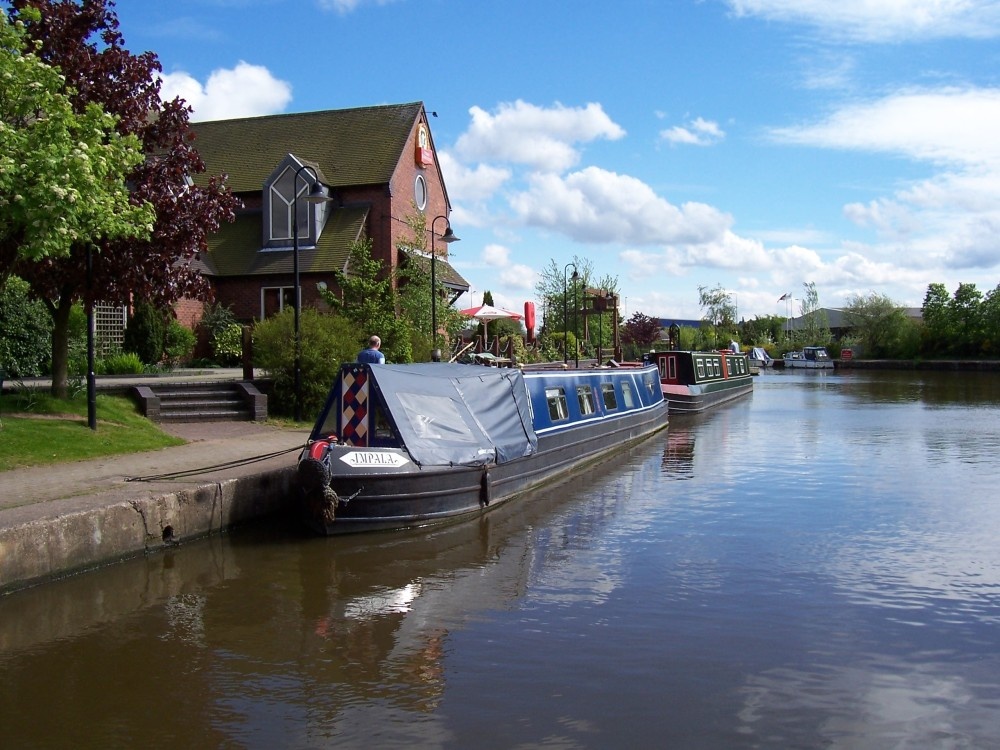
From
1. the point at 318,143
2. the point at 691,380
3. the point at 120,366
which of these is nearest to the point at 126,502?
the point at 120,366

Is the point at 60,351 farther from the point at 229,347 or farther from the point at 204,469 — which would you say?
the point at 229,347

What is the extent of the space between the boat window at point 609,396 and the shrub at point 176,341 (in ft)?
38.6

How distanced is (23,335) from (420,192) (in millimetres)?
16119

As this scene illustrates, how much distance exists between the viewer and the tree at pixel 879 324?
73812 mm

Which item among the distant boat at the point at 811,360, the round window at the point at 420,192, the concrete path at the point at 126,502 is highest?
the round window at the point at 420,192

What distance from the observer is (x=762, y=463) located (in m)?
17.4

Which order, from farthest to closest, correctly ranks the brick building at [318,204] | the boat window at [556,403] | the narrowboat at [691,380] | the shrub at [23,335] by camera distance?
the narrowboat at [691,380]
the brick building at [318,204]
the shrub at [23,335]
the boat window at [556,403]

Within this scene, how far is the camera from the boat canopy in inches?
441

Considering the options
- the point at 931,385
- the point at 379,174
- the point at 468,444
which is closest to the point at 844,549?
the point at 468,444

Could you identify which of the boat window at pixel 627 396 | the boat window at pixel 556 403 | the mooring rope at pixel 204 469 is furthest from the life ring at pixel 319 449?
the boat window at pixel 627 396

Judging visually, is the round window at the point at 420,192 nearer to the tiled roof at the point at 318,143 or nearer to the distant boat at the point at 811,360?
the tiled roof at the point at 318,143

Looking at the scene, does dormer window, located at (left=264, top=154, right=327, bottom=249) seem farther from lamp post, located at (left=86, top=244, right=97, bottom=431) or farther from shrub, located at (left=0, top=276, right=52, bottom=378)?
lamp post, located at (left=86, top=244, right=97, bottom=431)

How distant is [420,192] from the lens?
33094 mm

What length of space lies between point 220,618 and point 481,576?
101 inches
